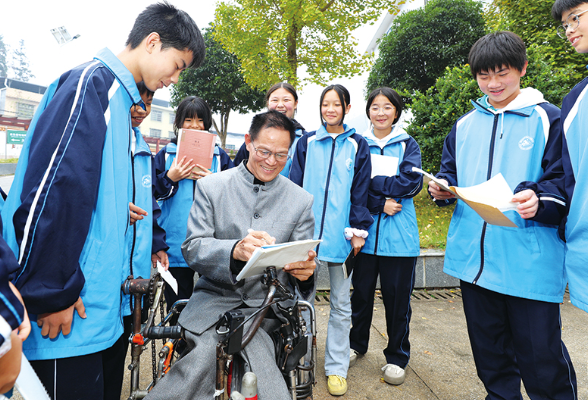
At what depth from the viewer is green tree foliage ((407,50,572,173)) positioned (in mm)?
5891

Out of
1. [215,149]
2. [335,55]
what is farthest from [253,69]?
[215,149]

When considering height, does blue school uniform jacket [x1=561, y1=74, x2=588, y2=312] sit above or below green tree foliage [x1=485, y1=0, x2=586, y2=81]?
below

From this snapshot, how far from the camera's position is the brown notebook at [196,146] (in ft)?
8.80

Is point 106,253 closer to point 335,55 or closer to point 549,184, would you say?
point 549,184

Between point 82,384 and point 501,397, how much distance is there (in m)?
2.10

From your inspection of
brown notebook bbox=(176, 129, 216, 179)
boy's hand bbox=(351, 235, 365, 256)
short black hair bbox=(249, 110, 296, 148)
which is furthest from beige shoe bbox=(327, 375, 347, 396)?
brown notebook bbox=(176, 129, 216, 179)

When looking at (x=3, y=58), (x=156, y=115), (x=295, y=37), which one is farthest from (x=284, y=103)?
(x=3, y=58)

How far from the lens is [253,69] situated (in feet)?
34.4

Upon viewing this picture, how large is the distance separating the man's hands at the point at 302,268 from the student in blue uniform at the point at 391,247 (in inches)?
42.8

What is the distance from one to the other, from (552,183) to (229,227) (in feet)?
5.41

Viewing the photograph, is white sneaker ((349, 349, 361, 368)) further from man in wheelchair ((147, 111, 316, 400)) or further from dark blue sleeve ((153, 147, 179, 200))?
dark blue sleeve ((153, 147, 179, 200))

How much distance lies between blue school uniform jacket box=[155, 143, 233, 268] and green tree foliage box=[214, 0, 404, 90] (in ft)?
23.7

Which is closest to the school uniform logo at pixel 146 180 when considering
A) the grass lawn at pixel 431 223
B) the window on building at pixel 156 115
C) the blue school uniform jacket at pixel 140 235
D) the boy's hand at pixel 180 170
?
the blue school uniform jacket at pixel 140 235

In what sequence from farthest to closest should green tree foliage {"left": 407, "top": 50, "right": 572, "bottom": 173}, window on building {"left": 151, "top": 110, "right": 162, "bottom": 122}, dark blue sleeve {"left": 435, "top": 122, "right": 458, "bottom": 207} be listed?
1. window on building {"left": 151, "top": 110, "right": 162, "bottom": 122}
2. green tree foliage {"left": 407, "top": 50, "right": 572, "bottom": 173}
3. dark blue sleeve {"left": 435, "top": 122, "right": 458, "bottom": 207}
